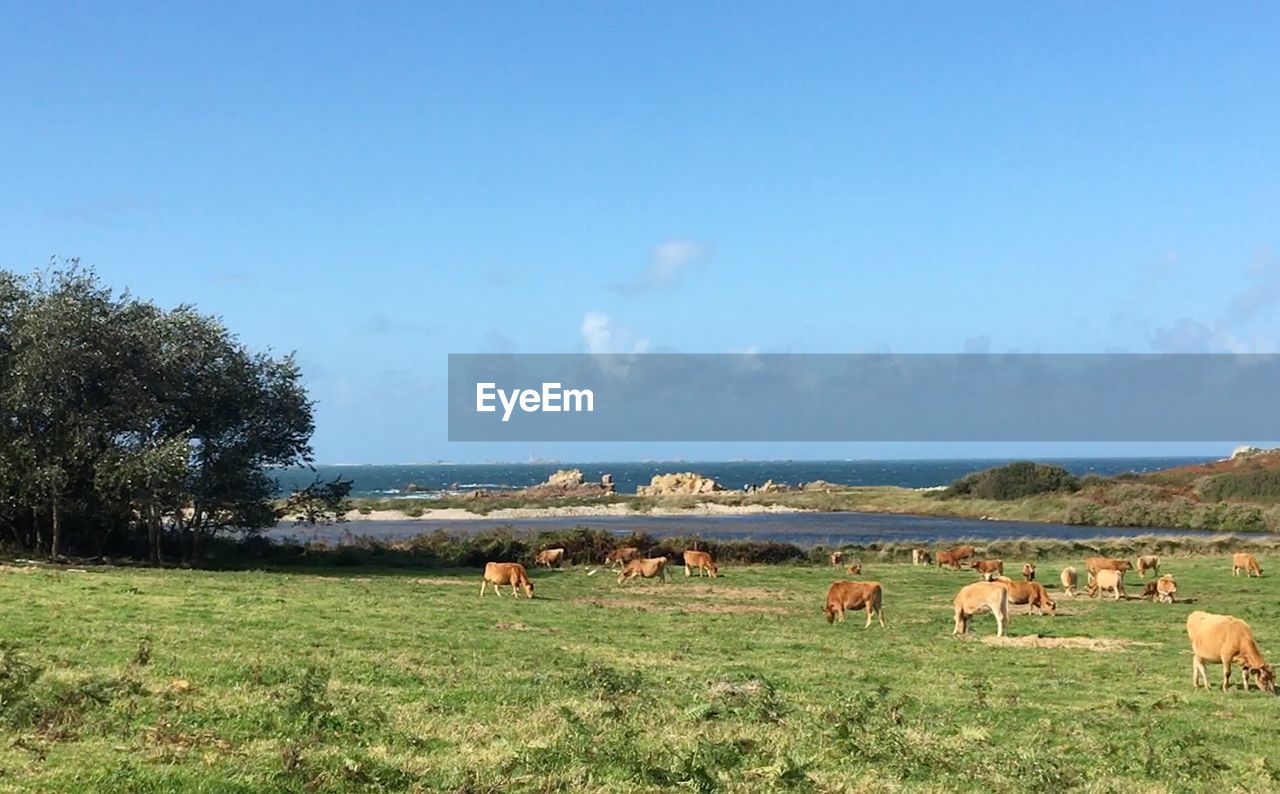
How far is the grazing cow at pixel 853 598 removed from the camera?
2807 cm

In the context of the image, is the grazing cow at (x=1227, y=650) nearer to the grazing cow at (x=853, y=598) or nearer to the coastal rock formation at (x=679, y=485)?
the grazing cow at (x=853, y=598)

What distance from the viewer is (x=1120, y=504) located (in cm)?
10038

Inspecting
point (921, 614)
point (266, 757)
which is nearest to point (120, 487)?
point (921, 614)

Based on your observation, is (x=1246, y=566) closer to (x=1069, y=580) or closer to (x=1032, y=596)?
(x=1069, y=580)

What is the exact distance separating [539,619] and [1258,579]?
30367 millimetres

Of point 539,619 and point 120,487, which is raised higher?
point 120,487

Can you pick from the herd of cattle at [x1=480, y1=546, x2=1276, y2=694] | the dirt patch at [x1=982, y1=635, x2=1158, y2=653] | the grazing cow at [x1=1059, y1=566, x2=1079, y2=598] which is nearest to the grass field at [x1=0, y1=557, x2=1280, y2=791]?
the dirt patch at [x1=982, y1=635, x2=1158, y2=653]

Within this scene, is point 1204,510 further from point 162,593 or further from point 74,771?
point 74,771

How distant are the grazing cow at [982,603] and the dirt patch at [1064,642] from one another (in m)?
0.64

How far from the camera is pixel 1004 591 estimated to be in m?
26.0

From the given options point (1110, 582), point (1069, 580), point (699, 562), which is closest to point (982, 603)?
point (1110, 582)

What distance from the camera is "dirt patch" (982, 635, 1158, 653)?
2398 centimetres

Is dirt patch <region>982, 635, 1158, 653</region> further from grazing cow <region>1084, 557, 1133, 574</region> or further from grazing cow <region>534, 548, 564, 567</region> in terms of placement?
grazing cow <region>534, 548, 564, 567</region>

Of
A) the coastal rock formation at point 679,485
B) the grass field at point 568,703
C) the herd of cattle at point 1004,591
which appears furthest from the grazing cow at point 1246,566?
the coastal rock formation at point 679,485
